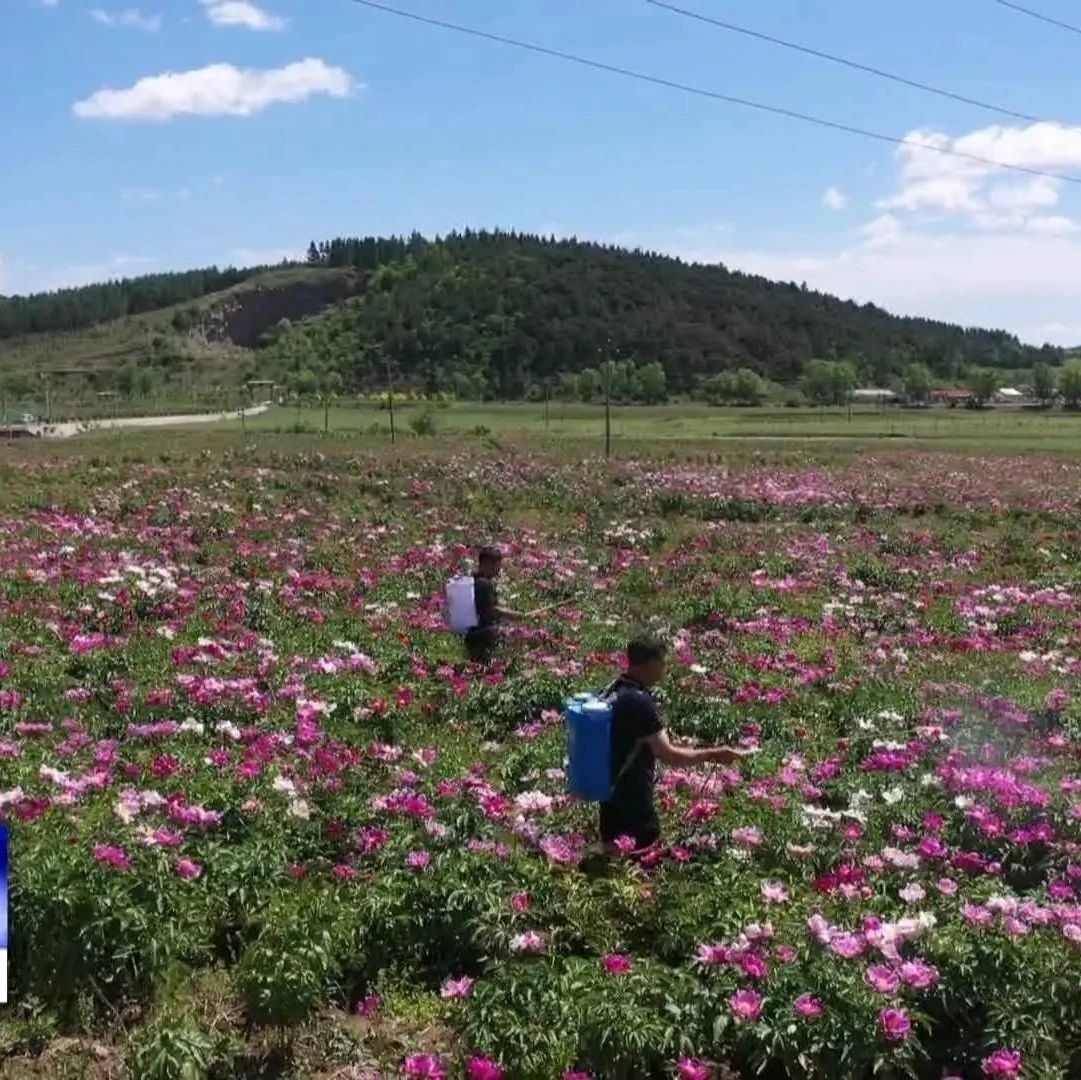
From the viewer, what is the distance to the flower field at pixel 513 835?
5082 millimetres

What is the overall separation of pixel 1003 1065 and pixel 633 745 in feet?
8.63

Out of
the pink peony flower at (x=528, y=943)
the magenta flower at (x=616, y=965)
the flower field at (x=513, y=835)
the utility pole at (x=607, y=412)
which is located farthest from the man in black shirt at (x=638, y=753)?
the utility pole at (x=607, y=412)

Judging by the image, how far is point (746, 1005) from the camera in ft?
16.3

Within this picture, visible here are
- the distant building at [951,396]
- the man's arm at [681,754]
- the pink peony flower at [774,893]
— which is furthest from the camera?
the distant building at [951,396]

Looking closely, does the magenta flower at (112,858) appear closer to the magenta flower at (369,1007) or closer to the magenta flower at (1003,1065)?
the magenta flower at (369,1007)

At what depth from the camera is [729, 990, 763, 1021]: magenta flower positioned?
16.2 ft

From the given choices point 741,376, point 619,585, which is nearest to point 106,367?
point 741,376

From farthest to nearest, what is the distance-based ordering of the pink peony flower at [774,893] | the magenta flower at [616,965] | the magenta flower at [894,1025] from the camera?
1. the pink peony flower at [774,893]
2. the magenta flower at [616,965]
3. the magenta flower at [894,1025]

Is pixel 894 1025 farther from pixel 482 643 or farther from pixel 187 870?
pixel 482 643

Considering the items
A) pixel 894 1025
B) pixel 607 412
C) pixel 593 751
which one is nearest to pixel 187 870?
pixel 593 751

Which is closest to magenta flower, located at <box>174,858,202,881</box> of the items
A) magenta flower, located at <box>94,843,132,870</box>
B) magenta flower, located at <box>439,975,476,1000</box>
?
magenta flower, located at <box>94,843,132,870</box>

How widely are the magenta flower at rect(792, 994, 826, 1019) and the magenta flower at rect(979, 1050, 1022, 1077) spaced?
0.63 meters

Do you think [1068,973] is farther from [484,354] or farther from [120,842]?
[484,354]

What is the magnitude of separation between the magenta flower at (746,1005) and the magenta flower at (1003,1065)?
858 millimetres
